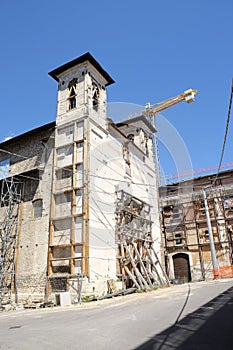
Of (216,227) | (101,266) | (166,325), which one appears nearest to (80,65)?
(101,266)

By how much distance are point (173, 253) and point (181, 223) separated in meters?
2.95

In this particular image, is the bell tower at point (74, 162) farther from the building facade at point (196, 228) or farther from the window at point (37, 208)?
the building facade at point (196, 228)

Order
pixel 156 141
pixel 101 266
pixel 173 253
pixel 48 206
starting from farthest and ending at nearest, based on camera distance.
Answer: pixel 156 141 → pixel 173 253 → pixel 48 206 → pixel 101 266

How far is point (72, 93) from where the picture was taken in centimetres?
1728

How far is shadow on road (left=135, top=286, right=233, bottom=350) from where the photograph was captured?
383 cm

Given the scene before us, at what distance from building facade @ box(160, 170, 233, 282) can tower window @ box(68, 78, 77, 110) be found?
44.0ft

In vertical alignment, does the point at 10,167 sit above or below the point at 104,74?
below

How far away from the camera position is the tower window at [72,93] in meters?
16.8

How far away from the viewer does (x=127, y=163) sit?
20078 millimetres

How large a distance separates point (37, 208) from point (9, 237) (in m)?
2.24

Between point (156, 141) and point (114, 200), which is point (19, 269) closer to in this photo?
point (114, 200)

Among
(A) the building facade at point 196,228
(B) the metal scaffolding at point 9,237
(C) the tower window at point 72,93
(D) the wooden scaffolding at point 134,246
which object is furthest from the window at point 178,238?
(C) the tower window at point 72,93

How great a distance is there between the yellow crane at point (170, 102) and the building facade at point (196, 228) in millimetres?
9800

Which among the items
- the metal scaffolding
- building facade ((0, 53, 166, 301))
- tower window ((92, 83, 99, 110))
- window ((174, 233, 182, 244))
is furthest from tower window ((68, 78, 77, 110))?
window ((174, 233, 182, 244))
